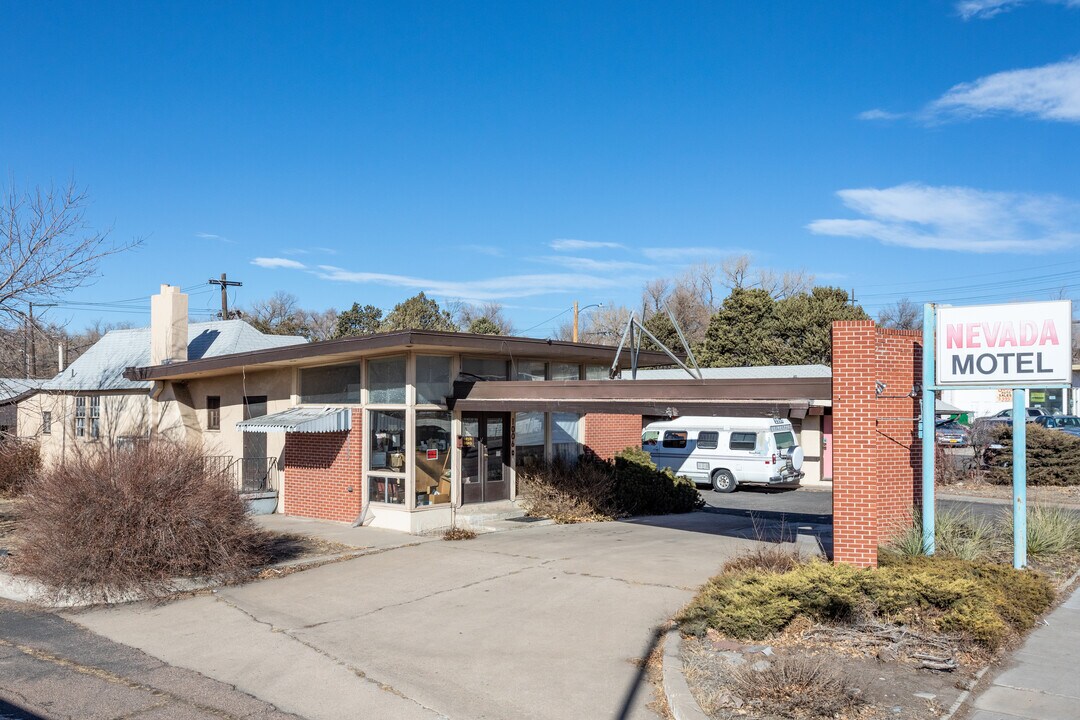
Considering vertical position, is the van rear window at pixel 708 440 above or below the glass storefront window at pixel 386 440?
below

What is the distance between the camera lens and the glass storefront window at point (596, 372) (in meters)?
19.0

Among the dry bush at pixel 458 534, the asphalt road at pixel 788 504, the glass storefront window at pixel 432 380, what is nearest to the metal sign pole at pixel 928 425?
the dry bush at pixel 458 534

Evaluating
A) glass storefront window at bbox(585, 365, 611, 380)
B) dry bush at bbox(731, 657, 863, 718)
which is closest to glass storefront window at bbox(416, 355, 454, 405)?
glass storefront window at bbox(585, 365, 611, 380)

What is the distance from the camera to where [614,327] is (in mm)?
56531

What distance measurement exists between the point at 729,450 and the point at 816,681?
757 inches

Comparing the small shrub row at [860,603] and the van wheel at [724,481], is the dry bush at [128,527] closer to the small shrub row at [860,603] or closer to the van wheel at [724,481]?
the small shrub row at [860,603]

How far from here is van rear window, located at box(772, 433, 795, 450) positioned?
2469 centimetres

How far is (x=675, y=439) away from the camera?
2608 centimetres

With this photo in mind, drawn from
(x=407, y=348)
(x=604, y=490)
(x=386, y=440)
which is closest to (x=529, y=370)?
(x=604, y=490)

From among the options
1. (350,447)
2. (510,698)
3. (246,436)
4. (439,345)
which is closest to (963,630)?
(510,698)

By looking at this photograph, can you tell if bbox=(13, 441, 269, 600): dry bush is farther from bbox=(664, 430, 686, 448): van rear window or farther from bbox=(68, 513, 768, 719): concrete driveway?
bbox=(664, 430, 686, 448): van rear window

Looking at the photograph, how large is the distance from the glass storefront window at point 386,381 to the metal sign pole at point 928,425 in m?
8.64

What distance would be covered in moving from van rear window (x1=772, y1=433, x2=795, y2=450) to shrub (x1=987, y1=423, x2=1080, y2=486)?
5.60 m

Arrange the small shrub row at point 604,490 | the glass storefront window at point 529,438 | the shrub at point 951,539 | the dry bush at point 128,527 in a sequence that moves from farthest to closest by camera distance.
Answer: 1. the glass storefront window at point 529,438
2. the small shrub row at point 604,490
3. the shrub at point 951,539
4. the dry bush at point 128,527
